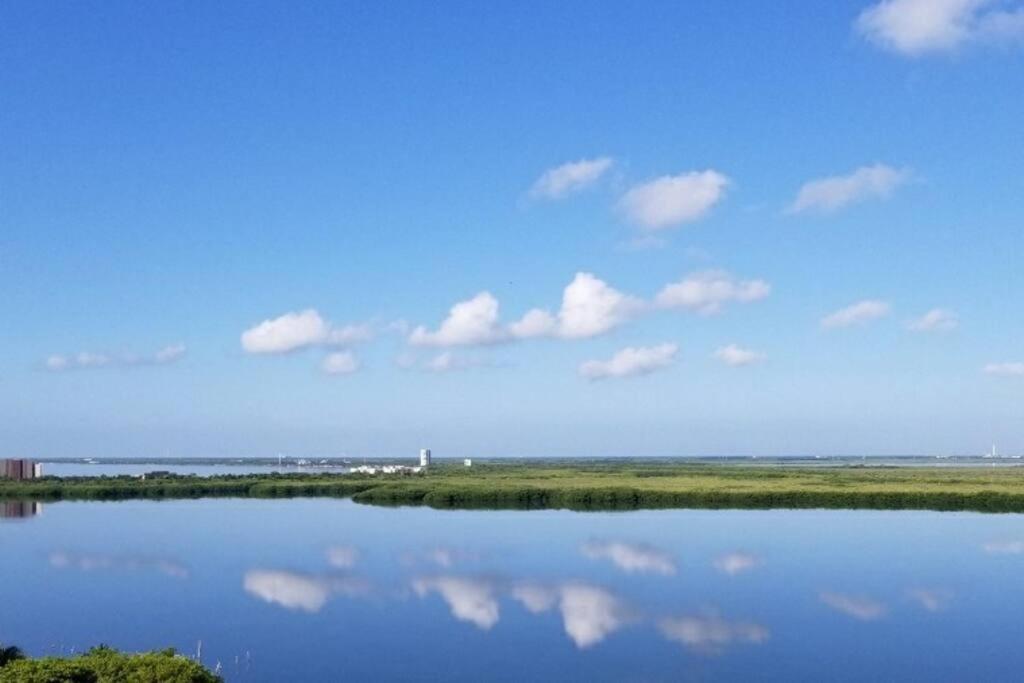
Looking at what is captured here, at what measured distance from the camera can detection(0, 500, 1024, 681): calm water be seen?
1775 cm

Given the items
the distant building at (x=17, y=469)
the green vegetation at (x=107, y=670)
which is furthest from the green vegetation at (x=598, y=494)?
the green vegetation at (x=107, y=670)

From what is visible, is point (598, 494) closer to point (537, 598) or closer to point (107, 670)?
point (537, 598)

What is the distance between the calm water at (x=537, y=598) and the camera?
17750mm

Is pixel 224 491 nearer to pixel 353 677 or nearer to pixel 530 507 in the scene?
pixel 530 507

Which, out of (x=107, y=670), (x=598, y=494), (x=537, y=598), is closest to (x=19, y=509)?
(x=598, y=494)

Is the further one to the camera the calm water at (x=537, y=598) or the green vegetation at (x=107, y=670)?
the calm water at (x=537, y=598)

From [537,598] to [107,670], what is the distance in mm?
13522

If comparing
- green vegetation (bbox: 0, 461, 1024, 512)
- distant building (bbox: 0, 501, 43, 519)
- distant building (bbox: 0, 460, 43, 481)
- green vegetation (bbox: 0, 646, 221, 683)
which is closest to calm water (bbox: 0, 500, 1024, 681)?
green vegetation (bbox: 0, 646, 221, 683)

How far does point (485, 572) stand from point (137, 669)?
668 inches

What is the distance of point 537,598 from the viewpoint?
23797 millimetres

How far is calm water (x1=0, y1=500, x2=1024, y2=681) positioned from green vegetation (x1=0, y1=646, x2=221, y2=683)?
477 centimetres

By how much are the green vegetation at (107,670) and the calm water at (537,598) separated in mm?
4773

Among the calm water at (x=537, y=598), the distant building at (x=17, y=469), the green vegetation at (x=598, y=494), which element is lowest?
the calm water at (x=537, y=598)

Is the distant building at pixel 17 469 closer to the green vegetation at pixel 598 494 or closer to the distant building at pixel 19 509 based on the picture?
the green vegetation at pixel 598 494
